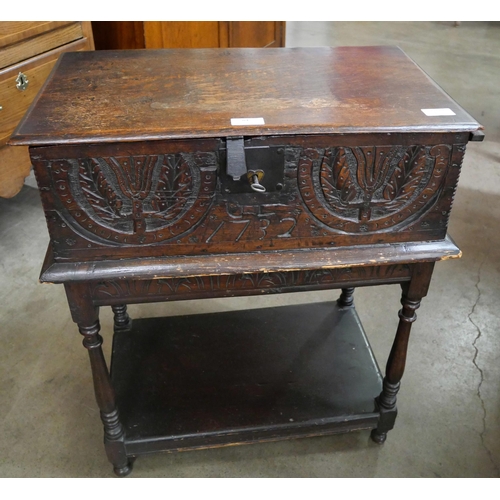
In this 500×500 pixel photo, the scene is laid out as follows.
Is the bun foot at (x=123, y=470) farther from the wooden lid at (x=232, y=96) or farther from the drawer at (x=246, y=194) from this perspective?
the wooden lid at (x=232, y=96)

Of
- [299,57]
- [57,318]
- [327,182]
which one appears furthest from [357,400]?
[57,318]

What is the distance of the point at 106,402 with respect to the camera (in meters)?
1.41

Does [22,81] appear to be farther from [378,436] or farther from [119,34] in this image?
[378,436]

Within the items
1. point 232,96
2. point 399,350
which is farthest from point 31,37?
point 399,350

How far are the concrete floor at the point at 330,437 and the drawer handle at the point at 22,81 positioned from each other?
2.56 ft

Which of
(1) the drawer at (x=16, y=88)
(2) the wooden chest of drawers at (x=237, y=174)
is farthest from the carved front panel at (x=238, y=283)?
(1) the drawer at (x=16, y=88)

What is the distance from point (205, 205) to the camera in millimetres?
1120

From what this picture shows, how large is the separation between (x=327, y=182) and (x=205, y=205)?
0.26m

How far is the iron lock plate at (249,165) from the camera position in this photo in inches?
41.2

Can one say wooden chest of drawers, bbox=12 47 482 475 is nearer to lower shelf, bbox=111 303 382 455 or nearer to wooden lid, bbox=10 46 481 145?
wooden lid, bbox=10 46 481 145

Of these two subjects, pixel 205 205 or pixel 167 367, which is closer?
pixel 205 205

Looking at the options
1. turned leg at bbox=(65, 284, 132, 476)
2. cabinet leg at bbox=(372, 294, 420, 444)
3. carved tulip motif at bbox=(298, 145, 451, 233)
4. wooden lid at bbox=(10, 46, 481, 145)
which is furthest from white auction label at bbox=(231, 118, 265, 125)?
cabinet leg at bbox=(372, 294, 420, 444)

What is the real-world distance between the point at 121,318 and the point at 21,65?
1021 mm
